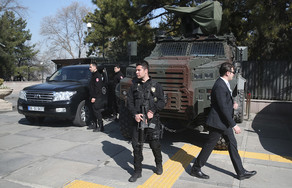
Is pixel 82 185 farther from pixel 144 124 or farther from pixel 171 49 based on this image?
pixel 171 49

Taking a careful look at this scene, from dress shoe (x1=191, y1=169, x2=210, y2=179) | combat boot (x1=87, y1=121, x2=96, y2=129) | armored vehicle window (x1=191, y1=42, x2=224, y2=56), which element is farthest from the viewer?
combat boot (x1=87, y1=121, x2=96, y2=129)

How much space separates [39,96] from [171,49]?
385 cm

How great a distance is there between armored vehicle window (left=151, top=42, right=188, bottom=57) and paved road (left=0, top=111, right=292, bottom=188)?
6.90ft

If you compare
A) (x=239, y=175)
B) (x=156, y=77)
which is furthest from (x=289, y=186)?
(x=156, y=77)

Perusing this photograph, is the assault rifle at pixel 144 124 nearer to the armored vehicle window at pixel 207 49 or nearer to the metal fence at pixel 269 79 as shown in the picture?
the armored vehicle window at pixel 207 49

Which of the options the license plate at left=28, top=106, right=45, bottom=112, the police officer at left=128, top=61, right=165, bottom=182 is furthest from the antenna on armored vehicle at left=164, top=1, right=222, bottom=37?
the license plate at left=28, top=106, right=45, bottom=112

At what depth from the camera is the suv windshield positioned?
855 centimetres

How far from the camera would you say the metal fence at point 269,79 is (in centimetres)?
1098

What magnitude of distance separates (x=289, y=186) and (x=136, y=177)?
2.21 meters

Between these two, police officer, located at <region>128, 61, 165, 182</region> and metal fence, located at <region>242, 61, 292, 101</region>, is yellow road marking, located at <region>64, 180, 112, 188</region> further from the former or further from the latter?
metal fence, located at <region>242, 61, 292, 101</region>

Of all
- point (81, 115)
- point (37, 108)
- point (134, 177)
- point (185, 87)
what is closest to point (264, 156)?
point (185, 87)

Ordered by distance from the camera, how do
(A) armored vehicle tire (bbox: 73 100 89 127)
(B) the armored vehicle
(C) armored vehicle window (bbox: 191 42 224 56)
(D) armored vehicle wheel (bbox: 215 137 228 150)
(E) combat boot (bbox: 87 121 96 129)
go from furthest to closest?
(A) armored vehicle tire (bbox: 73 100 89 127) < (E) combat boot (bbox: 87 121 96 129) < (C) armored vehicle window (bbox: 191 42 224 56) < (D) armored vehicle wheel (bbox: 215 137 228 150) < (B) the armored vehicle

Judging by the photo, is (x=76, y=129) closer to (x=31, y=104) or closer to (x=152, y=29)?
(x=31, y=104)

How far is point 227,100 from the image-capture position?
399 cm
